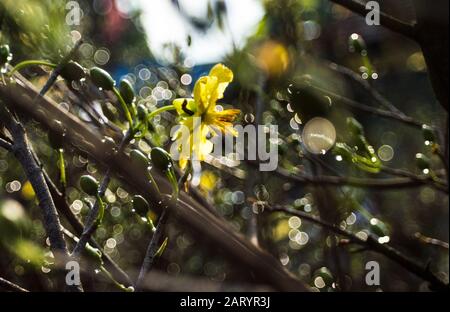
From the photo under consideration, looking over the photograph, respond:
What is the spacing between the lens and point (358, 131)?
1131 mm

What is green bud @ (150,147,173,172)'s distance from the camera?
792 millimetres

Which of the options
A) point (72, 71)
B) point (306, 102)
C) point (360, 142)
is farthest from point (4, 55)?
point (360, 142)

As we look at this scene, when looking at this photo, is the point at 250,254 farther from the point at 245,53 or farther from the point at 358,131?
the point at 245,53

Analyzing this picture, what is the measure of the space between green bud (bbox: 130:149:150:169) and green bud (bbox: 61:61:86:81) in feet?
0.44

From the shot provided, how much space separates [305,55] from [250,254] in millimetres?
958

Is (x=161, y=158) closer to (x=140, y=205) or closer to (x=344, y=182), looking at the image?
(x=140, y=205)

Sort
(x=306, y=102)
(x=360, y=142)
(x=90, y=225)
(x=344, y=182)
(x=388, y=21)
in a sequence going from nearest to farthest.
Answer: (x=90, y=225) < (x=388, y=21) < (x=306, y=102) < (x=360, y=142) < (x=344, y=182)

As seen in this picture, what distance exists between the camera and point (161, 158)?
2.60ft

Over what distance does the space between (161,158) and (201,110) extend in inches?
6.2

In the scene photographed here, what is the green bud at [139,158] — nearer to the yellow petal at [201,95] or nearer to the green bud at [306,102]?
the yellow petal at [201,95]

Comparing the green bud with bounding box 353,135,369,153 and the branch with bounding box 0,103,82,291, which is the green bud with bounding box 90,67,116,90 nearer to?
the branch with bounding box 0,103,82,291

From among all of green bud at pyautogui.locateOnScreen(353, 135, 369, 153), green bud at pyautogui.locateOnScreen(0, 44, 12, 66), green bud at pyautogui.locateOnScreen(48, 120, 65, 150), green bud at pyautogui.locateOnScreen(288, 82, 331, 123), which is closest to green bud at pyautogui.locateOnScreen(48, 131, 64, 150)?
green bud at pyautogui.locateOnScreen(48, 120, 65, 150)

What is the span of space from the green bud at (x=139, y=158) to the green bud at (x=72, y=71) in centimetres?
13
